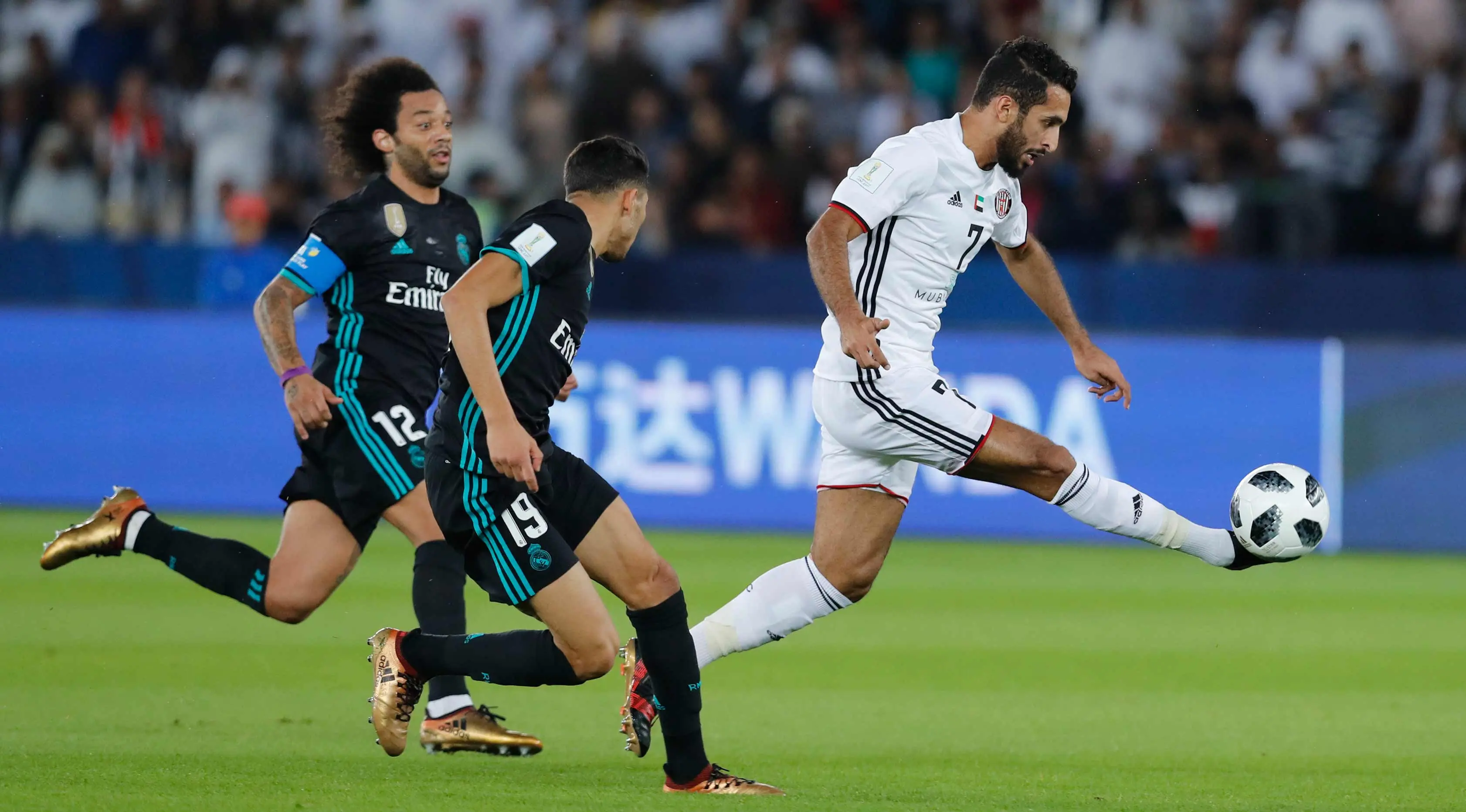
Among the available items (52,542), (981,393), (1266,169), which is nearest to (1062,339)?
(981,393)

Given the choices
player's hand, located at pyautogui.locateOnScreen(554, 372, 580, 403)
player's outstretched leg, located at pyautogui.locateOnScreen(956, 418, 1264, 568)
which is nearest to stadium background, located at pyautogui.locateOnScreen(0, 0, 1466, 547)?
player's outstretched leg, located at pyautogui.locateOnScreen(956, 418, 1264, 568)

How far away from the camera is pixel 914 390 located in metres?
6.00

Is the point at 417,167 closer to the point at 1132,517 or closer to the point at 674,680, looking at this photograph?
the point at 674,680

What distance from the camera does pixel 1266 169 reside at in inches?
554

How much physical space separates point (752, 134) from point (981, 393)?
352cm

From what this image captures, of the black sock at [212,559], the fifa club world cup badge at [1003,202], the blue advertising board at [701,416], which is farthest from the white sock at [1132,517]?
the blue advertising board at [701,416]

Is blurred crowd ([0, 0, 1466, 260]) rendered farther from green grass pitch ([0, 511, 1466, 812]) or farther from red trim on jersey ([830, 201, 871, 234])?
red trim on jersey ([830, 201, 871, 234])

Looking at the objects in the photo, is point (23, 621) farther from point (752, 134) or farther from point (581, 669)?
point (752, 134)

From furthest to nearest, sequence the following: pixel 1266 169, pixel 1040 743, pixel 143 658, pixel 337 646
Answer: pixel 1266 169 → pixel 337 646 → pixel 143 658 → pixel 1040 743

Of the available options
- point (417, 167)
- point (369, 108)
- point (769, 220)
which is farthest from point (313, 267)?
point (769, 220)

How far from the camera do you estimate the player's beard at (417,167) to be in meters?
6.55

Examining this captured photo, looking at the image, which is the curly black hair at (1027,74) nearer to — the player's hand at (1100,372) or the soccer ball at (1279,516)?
the player's hand at (1100,372)

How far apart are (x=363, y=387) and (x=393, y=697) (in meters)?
1.37

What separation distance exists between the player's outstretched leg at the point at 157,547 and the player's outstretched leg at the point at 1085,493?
2389mm
